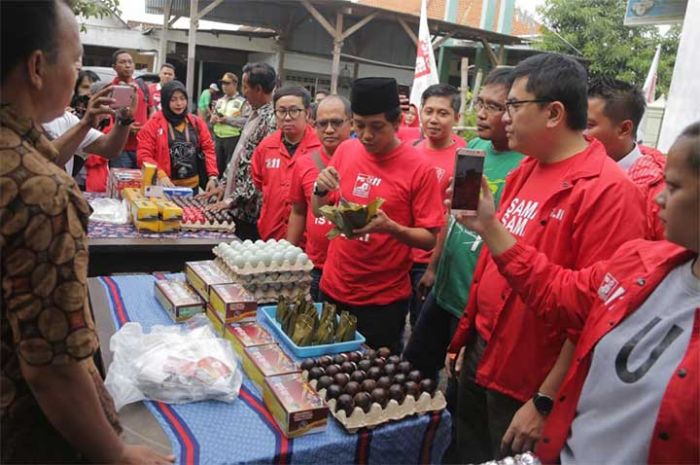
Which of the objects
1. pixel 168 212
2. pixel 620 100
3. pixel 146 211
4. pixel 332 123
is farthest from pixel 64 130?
pixel 620 100

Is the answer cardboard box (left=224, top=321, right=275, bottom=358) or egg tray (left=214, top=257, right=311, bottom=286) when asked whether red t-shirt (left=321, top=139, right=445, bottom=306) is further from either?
cardboard box (left=224, top=321, right=275, bottom=358)

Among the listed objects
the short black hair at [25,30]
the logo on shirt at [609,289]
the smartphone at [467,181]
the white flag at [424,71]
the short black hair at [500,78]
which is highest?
the white flag at [424,71]

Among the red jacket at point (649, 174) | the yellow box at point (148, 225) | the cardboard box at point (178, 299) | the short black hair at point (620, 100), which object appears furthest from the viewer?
the yellow box at point (148, 225)

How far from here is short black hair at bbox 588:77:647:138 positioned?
308cm

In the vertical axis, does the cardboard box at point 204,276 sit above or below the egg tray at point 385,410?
above

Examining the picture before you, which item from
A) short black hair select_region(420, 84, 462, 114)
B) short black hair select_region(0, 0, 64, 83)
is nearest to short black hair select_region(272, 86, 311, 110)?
short black hair select_region(420, 84, 462, 114)

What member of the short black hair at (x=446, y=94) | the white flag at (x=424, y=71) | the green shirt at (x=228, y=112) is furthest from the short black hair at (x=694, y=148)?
the green shirt at (x=228, y=112)

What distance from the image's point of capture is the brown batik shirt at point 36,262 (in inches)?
40.1

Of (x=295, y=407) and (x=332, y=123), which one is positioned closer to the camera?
(x=295, y=407)

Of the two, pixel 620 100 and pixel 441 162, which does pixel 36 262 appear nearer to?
pixel 620 100

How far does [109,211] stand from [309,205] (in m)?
1.71

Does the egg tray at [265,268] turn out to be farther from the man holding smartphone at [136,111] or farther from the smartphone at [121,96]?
the man holding smartphone at [136,111]

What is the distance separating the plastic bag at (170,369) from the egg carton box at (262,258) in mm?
645

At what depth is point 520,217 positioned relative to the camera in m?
2.06
